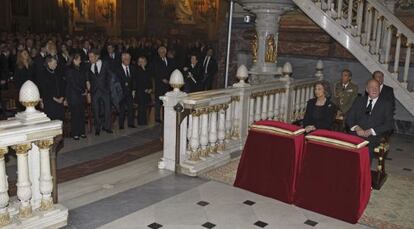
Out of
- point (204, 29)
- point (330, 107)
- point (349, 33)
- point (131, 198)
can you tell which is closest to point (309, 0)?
point (349, 33)

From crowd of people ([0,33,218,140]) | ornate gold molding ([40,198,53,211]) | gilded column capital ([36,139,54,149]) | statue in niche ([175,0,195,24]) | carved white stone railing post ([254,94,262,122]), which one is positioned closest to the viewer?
gilded column capital ([36,139,54,149])

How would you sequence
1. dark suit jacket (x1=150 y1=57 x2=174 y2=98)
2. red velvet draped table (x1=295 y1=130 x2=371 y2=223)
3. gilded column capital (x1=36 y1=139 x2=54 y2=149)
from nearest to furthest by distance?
gilded column capital (x1=36 y1=139 x2=54 y2=149), red velvet draped table (x1=295 y1=130 x2=371 y2=223), dark suit jacket (x1=150 y1=57 x2=174 y2=98)

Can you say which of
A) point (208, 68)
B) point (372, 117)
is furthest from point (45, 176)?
point (208, 68)

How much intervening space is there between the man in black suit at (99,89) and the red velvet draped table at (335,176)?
4.60 m

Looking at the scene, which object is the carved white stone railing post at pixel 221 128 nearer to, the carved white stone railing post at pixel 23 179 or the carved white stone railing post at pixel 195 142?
the carved white stone railing post at pixel 195 142

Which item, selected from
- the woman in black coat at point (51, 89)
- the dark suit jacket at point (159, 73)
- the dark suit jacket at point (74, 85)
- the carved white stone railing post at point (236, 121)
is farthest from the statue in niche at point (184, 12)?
the carved white stone railing post at point (236, 121)

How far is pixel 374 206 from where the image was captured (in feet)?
18.2

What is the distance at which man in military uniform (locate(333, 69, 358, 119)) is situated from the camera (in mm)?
8266

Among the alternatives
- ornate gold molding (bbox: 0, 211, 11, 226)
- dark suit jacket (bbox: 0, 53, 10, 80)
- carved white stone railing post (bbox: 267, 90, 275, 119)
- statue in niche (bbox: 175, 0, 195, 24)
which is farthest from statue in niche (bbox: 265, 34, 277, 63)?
statue in niche (bbox: 175, 0, 195, 24)

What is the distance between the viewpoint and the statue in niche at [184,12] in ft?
74.4

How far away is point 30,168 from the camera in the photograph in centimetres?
450

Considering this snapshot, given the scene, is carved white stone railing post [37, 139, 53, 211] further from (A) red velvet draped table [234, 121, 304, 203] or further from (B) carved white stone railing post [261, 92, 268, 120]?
(B) carved white stone railing post [261, 92, 268, 120]

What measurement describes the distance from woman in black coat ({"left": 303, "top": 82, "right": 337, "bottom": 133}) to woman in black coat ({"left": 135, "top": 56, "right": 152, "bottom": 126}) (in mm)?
4040

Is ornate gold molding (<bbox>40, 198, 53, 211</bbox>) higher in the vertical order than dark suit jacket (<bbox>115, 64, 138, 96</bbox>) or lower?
lower
